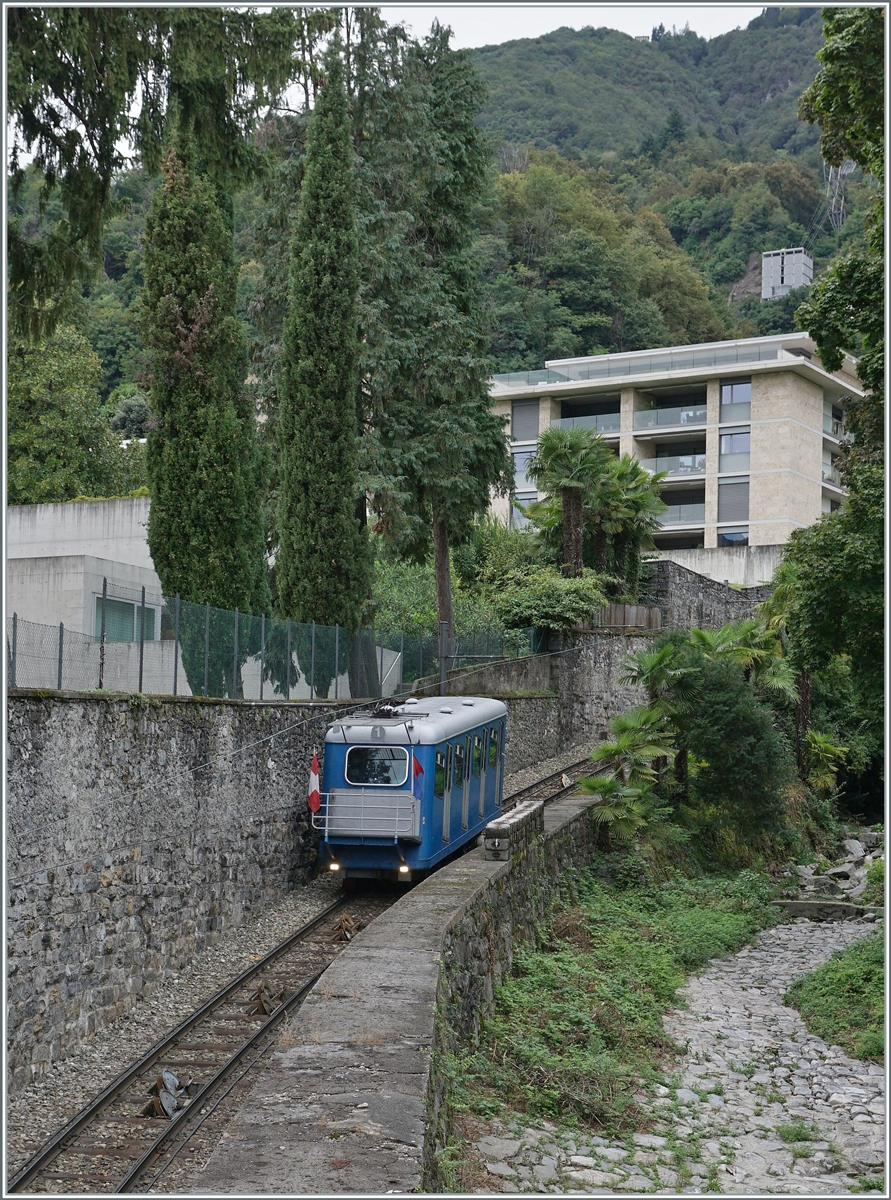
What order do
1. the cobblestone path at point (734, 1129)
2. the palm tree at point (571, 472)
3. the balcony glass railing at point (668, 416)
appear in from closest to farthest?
the cobblestone path at point (734, 1129) → the palm tree at point (571, 472) → the balcony glass railing at point (668, 416)

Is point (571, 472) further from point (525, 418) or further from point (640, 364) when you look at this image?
point (525, 418)

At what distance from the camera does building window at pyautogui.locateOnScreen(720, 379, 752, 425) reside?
63125 millimetres

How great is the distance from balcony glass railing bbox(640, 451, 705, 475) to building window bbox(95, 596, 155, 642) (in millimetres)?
51957

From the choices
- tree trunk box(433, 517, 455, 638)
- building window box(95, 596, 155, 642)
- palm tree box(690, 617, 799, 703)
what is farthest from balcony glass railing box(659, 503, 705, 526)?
building window box(95, 596, 155, 642)

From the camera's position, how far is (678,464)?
65.4 metres

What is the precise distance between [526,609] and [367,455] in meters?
10.7

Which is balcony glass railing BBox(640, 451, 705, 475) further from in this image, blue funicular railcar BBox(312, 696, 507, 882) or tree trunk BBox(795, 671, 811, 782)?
blue funicular railcar BBox(312, 696, 507, 882)

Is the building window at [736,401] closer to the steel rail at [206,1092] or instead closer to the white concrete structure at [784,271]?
the white concrete structure at [784,271]

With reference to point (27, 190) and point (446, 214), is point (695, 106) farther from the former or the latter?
point (27, 190)

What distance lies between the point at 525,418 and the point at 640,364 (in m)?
7.25

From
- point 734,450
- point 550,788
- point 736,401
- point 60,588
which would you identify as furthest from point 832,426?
point 60,588

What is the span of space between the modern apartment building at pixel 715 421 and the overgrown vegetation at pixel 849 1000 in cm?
4357

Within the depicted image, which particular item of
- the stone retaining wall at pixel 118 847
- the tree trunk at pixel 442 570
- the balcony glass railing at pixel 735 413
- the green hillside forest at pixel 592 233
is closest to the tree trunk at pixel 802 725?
the tree trunk at pixel 442 570

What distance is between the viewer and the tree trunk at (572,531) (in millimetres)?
37719
